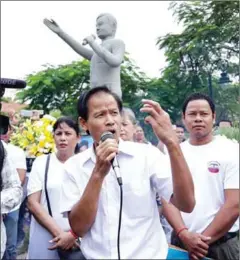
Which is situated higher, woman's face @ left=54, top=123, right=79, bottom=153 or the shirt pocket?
woman's face @ left=54, top=123, right=79, bottom=153

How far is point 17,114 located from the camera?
13.2 ft

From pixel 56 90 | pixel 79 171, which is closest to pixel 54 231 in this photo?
pixel 79 171

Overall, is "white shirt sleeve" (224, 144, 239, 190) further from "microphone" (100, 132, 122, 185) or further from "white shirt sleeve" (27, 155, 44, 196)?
"white shirt sleeve" (27, 155, 44, 196)

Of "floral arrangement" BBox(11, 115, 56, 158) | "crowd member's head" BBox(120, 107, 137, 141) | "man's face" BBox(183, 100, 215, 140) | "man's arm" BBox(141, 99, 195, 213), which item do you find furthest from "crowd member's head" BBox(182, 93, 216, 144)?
"floral arrangement" BBox(11, 115, 56, 158)

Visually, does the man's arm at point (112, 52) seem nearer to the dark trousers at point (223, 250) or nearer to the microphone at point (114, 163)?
the dark trousers at point (223, 250)

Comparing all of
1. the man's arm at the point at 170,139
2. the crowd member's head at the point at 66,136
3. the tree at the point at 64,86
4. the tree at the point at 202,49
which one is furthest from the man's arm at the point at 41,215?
the tree at the point at 64,86

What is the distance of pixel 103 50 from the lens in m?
3.27

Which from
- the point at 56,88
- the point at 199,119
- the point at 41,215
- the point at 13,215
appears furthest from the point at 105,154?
the point at 56,88

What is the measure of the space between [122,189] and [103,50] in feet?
6.78

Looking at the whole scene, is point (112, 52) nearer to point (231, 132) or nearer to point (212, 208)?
point (231, 132)

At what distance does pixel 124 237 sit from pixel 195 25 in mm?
6737

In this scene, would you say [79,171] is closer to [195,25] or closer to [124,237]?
[124,237]

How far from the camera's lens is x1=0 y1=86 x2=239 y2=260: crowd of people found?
1.29 meters

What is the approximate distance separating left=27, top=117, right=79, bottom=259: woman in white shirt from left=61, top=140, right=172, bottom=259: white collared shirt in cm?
68
